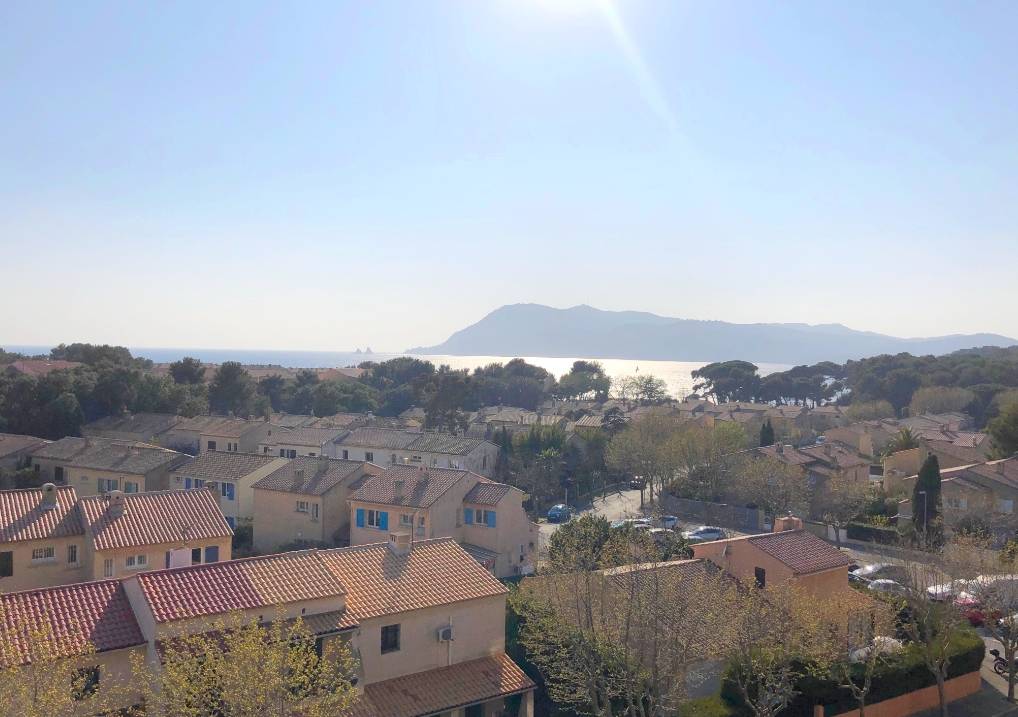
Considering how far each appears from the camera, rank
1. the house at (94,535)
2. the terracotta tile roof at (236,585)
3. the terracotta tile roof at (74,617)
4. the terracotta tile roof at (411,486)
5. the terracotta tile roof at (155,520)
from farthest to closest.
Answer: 1. the terracotta tile roof at (411,486)
2. the terracotta tile roof at (155,520)
3. the house at (94,535)
4. the terracotta tile roof at (236,585)
5. the terracotta tile roof at (74,617)

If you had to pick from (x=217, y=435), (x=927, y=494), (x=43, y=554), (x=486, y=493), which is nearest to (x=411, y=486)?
(x=486, y=493)

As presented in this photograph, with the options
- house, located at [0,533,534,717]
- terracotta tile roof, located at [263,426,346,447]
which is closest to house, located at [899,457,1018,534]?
house, located at [0,533,534,717]

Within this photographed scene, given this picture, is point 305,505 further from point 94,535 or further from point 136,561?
point 94,535

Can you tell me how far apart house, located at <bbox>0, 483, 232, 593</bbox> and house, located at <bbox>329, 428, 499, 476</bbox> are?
81.1 feet

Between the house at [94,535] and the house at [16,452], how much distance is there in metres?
24.8

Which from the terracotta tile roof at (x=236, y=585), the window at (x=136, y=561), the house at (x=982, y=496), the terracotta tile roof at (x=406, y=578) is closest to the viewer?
the terracotta tile roof at (x=236, y=585)

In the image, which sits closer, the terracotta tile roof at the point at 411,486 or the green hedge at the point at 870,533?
the terracotta tile roof at the point at 411,486

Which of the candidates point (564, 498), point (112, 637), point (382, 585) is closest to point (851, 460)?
point (564, 498)

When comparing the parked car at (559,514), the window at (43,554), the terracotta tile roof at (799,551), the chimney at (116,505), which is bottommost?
the parked car at (559,514)

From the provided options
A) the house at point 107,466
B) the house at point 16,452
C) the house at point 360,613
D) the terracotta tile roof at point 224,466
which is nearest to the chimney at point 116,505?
the house at point 360,613

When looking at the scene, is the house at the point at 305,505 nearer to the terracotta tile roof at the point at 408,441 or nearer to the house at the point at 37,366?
the terracotta tile roof at the point at 408,441

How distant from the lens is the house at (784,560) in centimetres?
2472

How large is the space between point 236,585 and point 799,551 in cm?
1769

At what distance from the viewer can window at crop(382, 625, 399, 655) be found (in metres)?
19.2
